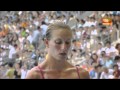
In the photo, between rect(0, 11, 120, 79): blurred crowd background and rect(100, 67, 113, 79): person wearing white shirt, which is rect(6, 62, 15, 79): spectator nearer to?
rect(0, 11, 120, 79): blurred crowd background

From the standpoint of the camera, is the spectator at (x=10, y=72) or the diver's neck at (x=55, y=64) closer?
the diver's neck at (x=55, y=64)

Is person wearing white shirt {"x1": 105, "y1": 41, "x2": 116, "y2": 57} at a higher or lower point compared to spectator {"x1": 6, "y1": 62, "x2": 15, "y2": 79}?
higher

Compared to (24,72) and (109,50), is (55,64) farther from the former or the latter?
(109,50)

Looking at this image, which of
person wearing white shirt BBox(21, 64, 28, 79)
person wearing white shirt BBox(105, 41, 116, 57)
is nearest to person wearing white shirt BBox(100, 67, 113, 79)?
person wearing white shirt BBox(105, 41, 116, 57)

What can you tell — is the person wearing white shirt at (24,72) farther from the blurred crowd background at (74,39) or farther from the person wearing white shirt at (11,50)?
the person wearing white shirt at (11,50)

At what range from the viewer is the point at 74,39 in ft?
9.38

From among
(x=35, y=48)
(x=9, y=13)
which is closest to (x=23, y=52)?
(x=35, y=48)

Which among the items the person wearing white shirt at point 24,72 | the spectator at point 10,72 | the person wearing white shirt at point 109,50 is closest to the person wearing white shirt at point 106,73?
the person wearing white shirt at point 109,50

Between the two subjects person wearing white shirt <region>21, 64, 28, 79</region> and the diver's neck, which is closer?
the diver's neck

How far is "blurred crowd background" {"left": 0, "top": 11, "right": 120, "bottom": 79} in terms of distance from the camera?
2.87 m

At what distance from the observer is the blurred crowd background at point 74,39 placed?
2873 millimetres

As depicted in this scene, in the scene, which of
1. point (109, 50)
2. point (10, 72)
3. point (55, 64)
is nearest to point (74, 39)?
point (109, 50)

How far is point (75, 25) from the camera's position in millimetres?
2863
